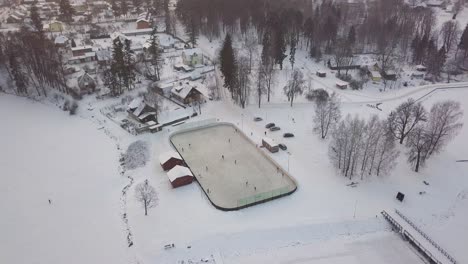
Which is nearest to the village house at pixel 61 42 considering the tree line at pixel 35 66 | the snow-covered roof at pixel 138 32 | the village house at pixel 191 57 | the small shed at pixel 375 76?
the tree line at pixel 35 66

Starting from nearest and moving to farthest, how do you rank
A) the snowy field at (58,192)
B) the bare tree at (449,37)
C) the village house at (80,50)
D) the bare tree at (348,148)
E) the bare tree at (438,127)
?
the snowy field at (58,192) → the bare tree at (348,148) → the bare tree at (438,127) → the village house at (80,50) → the bare tree at (449,37)

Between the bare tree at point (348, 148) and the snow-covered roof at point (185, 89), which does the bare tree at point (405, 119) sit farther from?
the snow-covered roof at point (185, 89)

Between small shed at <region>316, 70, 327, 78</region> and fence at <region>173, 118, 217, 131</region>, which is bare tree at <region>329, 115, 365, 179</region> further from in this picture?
small shed at <region>316, 70, 327, 78</region>

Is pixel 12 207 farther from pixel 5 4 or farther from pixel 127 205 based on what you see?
pixel 5 4

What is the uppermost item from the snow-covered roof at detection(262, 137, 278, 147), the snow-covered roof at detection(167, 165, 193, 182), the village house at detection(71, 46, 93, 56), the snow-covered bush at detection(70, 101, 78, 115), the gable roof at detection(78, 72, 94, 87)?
the village house at detection(71, 46, 93, 56)

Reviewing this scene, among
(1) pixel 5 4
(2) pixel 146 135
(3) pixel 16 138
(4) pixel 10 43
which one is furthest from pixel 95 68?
(1) pixel 5 4

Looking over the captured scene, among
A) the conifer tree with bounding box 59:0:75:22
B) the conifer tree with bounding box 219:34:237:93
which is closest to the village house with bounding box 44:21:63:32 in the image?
the conifer tree with bounding box 59:0:75:22
